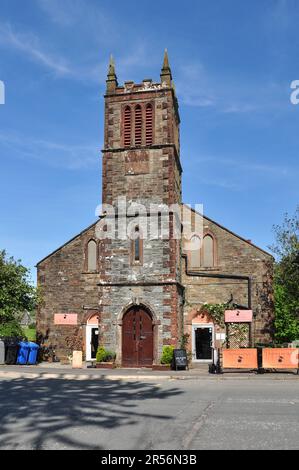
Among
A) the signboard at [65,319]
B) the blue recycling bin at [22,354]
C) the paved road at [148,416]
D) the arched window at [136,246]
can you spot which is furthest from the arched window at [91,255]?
the paved road at [148,416]

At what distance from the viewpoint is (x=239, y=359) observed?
21656 millimetres

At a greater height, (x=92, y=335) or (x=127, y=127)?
(x=127, y=127)

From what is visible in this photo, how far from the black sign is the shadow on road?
4745 mm

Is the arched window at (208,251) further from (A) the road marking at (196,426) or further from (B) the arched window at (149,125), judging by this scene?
(A) the road marking at (196,426)

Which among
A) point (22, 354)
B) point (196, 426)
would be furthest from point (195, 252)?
point (196, 426)

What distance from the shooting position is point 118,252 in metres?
25.6

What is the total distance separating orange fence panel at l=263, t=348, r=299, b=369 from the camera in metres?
21.2

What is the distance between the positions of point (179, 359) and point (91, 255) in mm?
10026

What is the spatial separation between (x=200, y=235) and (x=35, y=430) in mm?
21183

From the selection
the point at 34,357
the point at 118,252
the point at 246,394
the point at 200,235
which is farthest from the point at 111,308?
the point at 246,394

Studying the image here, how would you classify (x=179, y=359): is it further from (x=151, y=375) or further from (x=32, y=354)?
(x=32, y=354)

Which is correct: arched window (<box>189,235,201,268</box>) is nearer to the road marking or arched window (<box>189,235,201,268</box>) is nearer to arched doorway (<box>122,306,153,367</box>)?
arched doorway (<box>122,306,153,367</box>)

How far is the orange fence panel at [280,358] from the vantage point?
69.6ft
